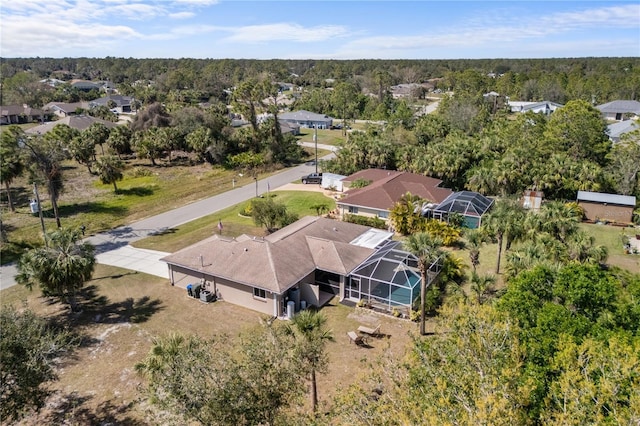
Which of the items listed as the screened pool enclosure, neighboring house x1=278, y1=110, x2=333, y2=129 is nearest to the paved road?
the screened pool enclosure

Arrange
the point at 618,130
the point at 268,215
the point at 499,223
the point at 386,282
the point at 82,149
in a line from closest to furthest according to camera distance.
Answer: the point at 386,282, the point at 499,223, the point at 268,215, the point at 82,149, the point at 618,130

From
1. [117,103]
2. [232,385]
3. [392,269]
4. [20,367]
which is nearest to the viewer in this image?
[232,385]

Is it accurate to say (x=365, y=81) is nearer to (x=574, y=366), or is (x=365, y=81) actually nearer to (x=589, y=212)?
(x=589, y=212)

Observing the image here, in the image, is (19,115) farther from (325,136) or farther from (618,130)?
(618,130)

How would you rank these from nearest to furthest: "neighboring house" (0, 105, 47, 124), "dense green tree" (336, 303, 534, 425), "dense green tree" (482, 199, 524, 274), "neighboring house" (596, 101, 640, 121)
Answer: "dense green tree" (336, 303, 534, 425), "dense green tree" (482, 199, 524, 274), "neighboring house" (596, 101, 640, 121), "neighboring house" (0, 105, 47, 124)

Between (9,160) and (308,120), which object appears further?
(308,120)

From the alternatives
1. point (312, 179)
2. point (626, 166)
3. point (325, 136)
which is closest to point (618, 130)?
point (626, 166)

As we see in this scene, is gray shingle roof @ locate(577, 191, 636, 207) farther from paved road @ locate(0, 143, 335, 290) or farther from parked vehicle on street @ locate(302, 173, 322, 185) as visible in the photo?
paved road @ locate(0, 143, 335, 290)
